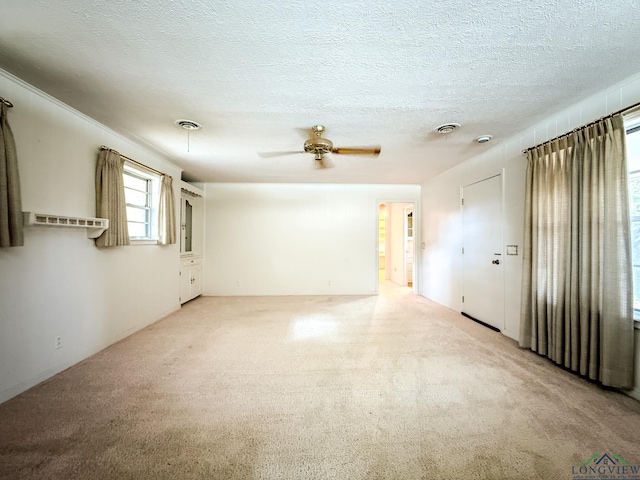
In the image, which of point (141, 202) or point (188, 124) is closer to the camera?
point (188, 124)

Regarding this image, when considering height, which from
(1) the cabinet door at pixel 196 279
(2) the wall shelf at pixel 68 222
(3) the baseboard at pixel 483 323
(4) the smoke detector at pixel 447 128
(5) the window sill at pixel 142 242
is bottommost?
(3) the baseboard at pixel 483 323

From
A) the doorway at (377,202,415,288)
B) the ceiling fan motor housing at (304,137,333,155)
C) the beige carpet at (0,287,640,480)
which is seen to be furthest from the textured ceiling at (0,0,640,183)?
the doorway at (377,202,415,288)

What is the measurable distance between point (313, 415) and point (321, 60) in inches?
93.6

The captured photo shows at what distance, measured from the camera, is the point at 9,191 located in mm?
1707

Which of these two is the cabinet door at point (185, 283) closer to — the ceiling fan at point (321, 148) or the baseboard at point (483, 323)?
the ceiling fan at point (321, 148)

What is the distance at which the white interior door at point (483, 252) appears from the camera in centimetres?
318

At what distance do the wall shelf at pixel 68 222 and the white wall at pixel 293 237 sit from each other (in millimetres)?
2857

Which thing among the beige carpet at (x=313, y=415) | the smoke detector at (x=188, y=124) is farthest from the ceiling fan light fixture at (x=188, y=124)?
the beige carpet at (x=313, y=415)

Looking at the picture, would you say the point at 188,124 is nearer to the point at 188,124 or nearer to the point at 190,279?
the point at 188,124

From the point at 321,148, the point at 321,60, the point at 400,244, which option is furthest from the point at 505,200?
the point at 400,244

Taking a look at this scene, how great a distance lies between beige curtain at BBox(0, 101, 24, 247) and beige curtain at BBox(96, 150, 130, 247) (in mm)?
777

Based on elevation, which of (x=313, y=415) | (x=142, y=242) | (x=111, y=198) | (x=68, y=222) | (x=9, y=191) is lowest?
(x=313, y=415)

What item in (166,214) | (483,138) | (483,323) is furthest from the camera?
(166,214)

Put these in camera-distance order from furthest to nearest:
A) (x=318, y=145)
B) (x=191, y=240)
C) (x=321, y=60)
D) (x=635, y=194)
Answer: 1. (x=191, y=240)
2. (x=318, y=145)
3. (x=635, y=194)
4. (x=321, y=60)
